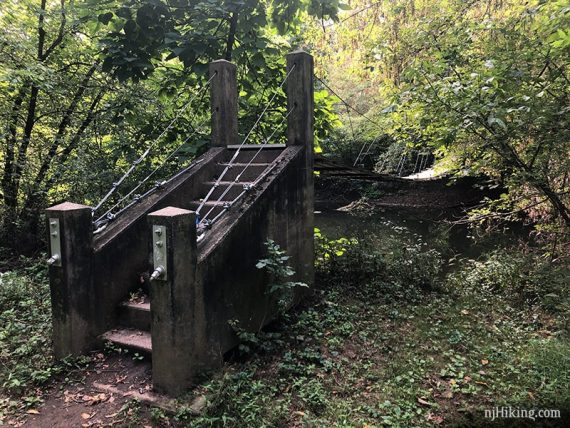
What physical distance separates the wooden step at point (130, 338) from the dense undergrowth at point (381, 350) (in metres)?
0.39

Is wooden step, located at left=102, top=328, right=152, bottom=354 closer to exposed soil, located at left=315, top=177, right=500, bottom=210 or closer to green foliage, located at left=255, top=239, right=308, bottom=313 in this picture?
green foliage, located at left=255, top=239, right=308, bottom=313

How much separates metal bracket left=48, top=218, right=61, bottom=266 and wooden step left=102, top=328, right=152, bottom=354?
0.81 m

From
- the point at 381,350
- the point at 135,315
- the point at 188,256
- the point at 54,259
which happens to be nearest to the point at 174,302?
the point at 188,256

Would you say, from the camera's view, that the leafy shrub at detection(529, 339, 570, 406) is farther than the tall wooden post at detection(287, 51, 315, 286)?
No

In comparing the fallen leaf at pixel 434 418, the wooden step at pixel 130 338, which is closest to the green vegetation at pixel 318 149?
the fallen leaf at pixel 434 418

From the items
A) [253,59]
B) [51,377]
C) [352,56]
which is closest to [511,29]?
[352,56]

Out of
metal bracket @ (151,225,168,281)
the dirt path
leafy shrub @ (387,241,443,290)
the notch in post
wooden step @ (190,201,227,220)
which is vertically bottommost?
the dirt path

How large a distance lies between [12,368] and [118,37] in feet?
14.0

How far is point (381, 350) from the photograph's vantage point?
13.2 ft

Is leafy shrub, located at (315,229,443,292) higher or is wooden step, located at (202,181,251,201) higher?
wooden step, located at (202,181,251,201)

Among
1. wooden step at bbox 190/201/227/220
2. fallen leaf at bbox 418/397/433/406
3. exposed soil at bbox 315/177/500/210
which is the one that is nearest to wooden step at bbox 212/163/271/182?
wooden step at bbox 190/201/227/220

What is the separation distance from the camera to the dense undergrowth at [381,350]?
3.00 meters

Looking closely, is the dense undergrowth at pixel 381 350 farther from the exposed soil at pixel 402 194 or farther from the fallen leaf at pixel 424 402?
the exposed soil at pixel 402 194

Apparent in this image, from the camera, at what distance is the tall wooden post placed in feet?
16.3
